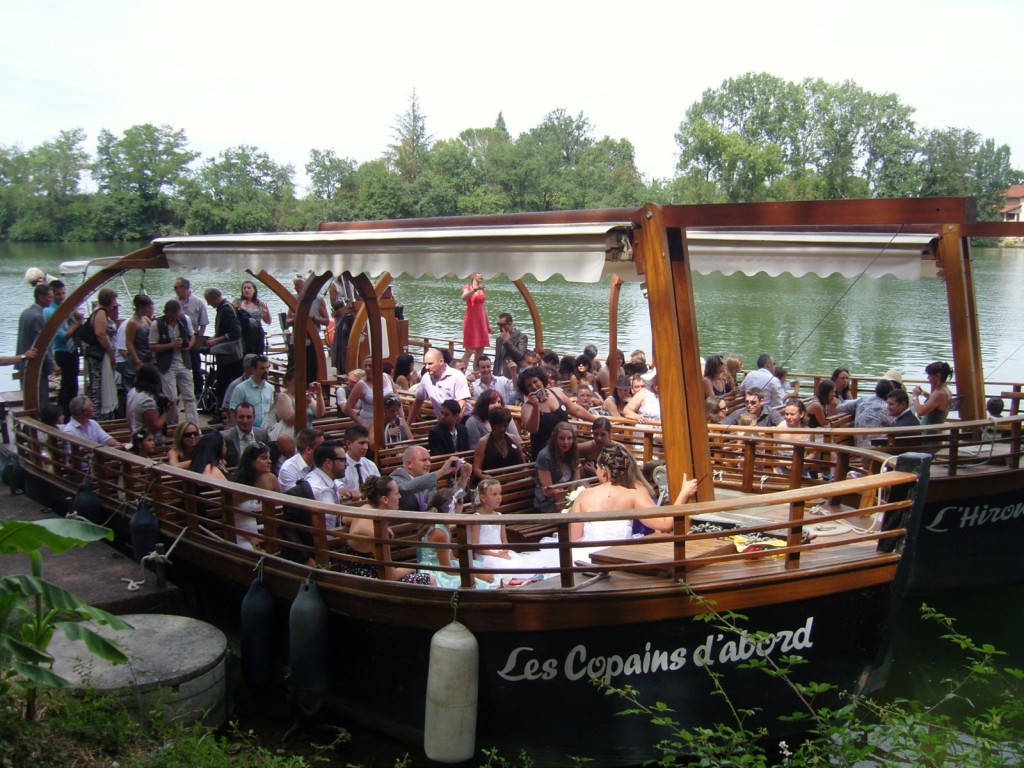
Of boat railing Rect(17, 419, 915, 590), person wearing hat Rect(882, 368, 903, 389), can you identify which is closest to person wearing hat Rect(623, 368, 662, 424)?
person wearing hat Rect(882, 368, 903, 389)

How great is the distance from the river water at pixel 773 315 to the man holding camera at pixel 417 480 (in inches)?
364

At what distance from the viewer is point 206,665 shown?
5.88 m

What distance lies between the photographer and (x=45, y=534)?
5047 millimetres

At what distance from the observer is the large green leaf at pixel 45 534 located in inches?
195

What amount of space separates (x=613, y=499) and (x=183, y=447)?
362 centimetres

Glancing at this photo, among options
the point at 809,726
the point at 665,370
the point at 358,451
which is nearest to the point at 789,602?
the point at 809,726

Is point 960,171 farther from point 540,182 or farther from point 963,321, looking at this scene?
point 963,321

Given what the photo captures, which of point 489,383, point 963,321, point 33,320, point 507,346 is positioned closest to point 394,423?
point 489,383

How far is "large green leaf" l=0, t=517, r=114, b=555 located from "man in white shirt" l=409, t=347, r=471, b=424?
15.9 ft

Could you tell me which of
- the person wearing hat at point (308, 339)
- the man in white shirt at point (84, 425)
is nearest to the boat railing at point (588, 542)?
the man in white shirt at point (84, 425)

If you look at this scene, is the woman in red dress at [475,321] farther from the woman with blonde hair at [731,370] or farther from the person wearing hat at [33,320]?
the person wearing hat at [33,320]

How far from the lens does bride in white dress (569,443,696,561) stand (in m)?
6.14

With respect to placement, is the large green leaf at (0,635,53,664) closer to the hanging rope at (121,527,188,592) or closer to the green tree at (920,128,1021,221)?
the hanging rope at (121,527,188,592)

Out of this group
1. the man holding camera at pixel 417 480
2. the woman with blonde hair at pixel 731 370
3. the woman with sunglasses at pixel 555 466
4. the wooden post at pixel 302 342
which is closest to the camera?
the man holding camera at pixel 417 480
